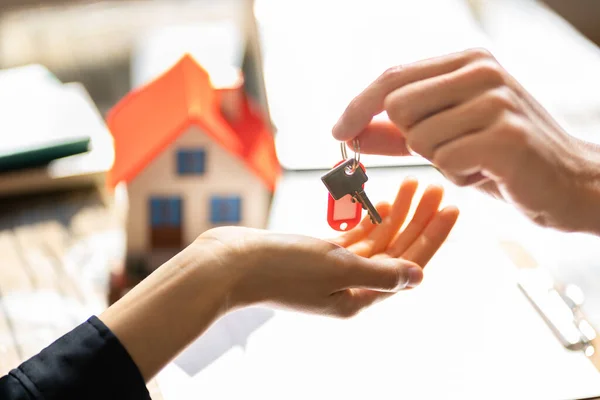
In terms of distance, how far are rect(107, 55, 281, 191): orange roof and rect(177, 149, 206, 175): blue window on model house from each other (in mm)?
25

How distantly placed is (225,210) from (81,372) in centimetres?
39

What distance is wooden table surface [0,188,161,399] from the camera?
81cm

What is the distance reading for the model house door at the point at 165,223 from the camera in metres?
0.90

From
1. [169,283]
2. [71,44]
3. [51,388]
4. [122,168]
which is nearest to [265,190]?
[122,168]

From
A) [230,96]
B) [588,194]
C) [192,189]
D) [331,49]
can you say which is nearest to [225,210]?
[192,189]

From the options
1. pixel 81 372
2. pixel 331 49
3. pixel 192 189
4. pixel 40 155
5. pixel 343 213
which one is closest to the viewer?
pixel 81 372

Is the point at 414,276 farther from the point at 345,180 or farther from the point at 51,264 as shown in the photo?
the point at 51,264

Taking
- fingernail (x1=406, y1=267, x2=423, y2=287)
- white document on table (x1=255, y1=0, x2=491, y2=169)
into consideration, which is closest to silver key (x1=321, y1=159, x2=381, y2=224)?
fingernail (x1=406, y1=267, x2=423, y2=287)

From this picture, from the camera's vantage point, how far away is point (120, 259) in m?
0.92

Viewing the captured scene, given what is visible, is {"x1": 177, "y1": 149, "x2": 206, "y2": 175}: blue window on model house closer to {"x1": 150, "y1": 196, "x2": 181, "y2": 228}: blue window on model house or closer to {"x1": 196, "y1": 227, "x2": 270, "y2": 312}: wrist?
{"x1": 150, "y1": 196, "x2": 181, "y2": 228}: blue window on model house

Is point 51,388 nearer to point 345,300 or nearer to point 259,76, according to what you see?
point 345,300

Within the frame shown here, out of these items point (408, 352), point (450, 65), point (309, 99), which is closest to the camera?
point (450, 65)

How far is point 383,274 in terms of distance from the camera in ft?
2.29

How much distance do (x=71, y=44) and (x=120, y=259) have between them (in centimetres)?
75
